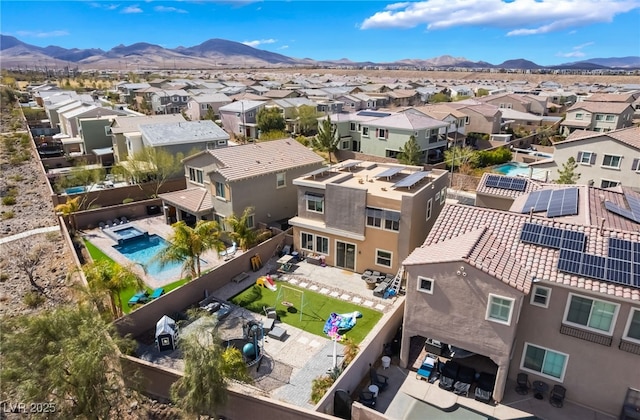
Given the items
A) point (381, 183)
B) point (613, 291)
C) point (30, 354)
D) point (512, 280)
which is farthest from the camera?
point (381, 183)

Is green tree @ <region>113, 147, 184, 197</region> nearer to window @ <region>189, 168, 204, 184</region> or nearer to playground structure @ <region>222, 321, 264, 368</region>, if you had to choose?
window @ <region>189, 168, 204, 184</region>

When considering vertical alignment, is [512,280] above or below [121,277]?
above

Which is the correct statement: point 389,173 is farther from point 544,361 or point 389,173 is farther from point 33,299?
point 33,299

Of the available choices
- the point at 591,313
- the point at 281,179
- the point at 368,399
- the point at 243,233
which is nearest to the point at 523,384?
the point at 591,313

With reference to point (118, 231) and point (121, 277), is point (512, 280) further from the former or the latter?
point (118, 231)

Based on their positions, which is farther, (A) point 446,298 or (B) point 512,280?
(A) point 446,298

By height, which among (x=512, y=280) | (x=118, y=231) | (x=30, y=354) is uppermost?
(x=512, y=280)

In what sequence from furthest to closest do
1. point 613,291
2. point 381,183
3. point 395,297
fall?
point 381,183
point 395,297
point 613,291

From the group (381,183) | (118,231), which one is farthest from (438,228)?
(118,231)
